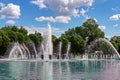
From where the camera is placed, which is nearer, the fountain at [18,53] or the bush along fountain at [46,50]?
the bush along fountain at [46,50]

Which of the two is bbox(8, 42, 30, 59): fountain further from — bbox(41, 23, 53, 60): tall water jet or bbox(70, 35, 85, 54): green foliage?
bbox(70, 35, 85, 54): green foliage

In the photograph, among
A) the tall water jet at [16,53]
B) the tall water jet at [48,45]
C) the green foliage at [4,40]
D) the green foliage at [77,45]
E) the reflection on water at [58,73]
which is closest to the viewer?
the reflection on water at [58,73]

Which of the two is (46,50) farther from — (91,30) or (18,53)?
(91,30)

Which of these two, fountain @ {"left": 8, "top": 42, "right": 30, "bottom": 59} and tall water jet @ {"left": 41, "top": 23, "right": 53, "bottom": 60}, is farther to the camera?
fountain @ {"left": 8, "top": 42, "right": 30, "bottom": 59}

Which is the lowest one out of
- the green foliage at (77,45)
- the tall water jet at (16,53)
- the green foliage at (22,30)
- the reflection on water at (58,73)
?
the reflection on water at (58,73)

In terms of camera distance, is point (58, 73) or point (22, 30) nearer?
point (58, 73)

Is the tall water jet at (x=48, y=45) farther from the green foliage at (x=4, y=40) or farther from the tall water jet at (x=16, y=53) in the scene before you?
the green foliage at (x=4, y=40)

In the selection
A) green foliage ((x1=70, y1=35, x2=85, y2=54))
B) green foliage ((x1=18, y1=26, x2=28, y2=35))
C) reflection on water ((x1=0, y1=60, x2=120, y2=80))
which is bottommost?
reflection on water ((x1=0, y1=60, x2=120, y2=80))

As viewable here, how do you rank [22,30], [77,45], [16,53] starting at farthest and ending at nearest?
[22,30], [77,45], [16,53]

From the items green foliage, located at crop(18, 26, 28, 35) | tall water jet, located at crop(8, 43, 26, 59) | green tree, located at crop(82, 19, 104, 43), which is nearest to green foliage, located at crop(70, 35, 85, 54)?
green tree, located at crop(82, 19, 104, 43)

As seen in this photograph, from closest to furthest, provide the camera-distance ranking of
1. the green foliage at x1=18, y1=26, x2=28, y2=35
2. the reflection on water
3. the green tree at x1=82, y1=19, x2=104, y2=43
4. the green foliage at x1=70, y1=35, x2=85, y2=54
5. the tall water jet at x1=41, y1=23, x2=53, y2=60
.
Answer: the reflection on water → the tall water jet at x1=41, y1=23, x2=53, y2=60 → the green foliage at x1=70, y1=35, x2=85, y2=54 → the green foliage at x1=18, y1=26, x2=28, y2=35 → the green tree at x1=82, y1=19, x2=104, y2=43

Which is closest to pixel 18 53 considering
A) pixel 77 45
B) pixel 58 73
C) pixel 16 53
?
pixel 16 53

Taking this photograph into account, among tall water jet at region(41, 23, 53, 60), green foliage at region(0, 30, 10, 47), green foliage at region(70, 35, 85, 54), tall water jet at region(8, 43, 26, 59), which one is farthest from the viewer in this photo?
green foliage at region(70, 35, 85, 54)

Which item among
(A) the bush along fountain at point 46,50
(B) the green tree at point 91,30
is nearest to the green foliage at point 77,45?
(A) the bush along fountain at point 46,50
